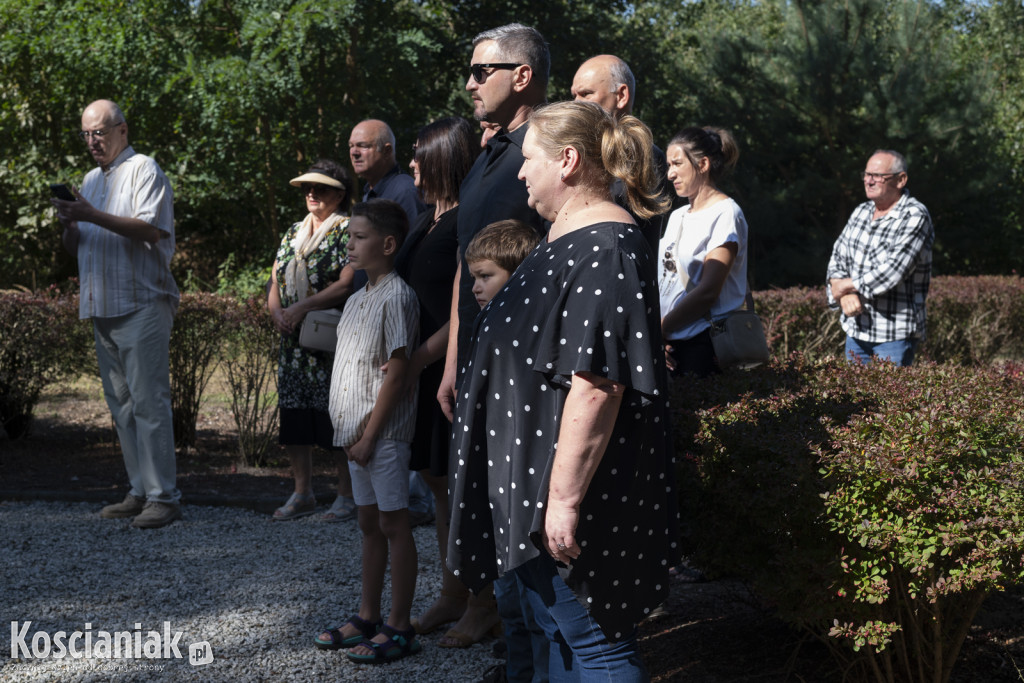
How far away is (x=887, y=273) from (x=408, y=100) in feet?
35.1

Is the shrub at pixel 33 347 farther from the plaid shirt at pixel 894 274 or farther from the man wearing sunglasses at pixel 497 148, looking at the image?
the plaid shirt at pixel 894 274

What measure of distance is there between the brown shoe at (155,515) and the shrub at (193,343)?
1.67 metres

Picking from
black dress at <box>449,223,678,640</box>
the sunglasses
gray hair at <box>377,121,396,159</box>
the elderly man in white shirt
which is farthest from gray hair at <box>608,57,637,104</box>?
the elderly man in white shirt

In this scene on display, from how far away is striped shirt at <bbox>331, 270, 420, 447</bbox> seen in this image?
11.6 feet

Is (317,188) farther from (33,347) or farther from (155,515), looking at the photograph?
(33,347)

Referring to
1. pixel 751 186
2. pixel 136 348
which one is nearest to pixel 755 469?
pixel 136 348

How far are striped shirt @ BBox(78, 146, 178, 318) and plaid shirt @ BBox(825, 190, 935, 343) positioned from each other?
365cm

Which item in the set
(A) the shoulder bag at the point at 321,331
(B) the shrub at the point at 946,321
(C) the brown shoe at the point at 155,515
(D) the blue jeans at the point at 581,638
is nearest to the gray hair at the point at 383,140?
(A) the shoulder bag at the point at 321,331

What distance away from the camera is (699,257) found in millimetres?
4273

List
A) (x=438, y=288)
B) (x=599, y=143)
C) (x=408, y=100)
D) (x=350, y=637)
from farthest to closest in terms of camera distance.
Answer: (x=408, y=100), (x=438, y=288), (x=350, y=637), (x=599, y=143)

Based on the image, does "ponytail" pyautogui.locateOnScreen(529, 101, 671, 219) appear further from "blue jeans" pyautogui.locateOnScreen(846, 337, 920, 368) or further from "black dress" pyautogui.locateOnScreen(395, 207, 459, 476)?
"blue jeans" pyautogui.locateOnScreen(846, 337, 920, 368)

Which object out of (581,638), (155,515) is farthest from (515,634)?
(155,515)

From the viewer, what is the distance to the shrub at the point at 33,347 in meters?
6.83

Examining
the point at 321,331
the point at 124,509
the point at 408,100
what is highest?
the point at 408,100
